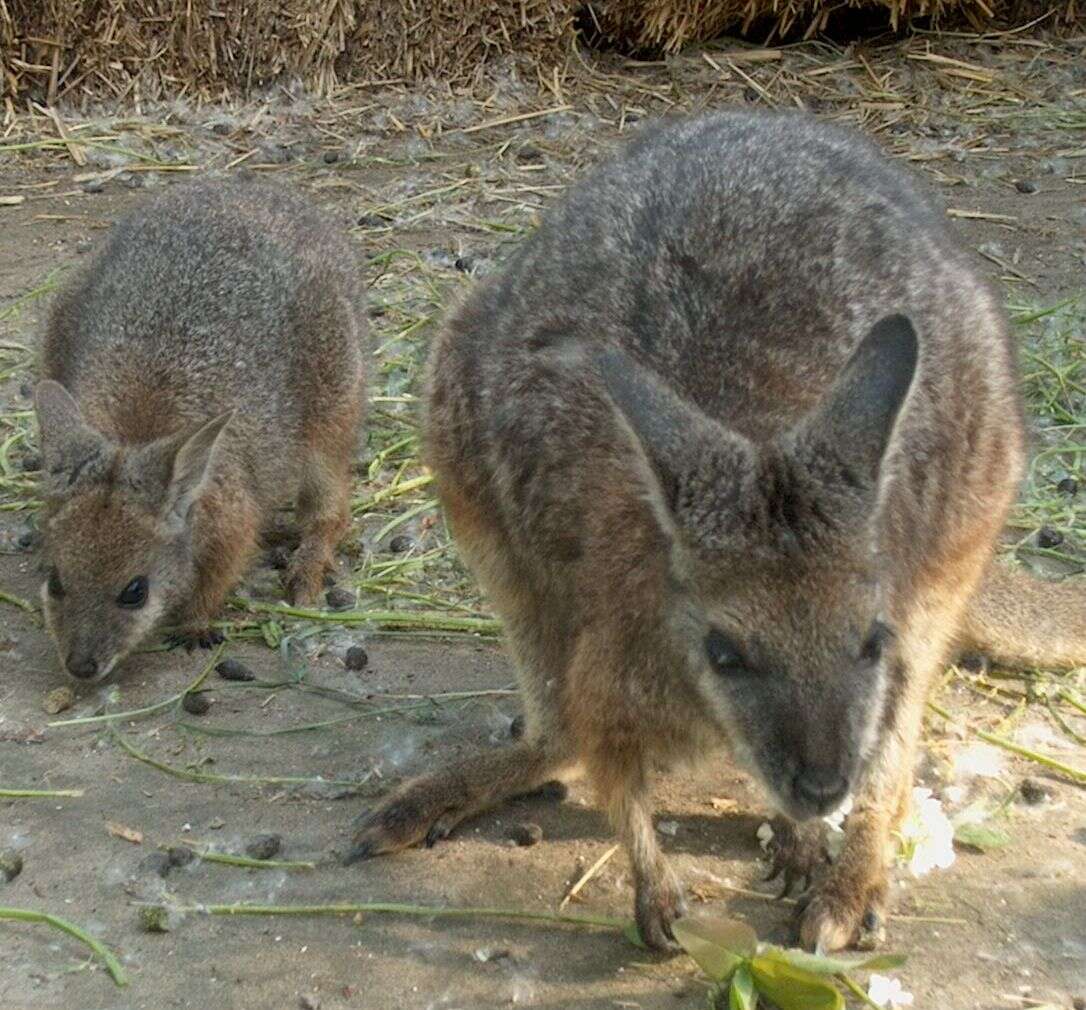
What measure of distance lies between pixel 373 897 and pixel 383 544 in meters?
2.12

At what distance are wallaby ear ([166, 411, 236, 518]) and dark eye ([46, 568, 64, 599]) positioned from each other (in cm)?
42

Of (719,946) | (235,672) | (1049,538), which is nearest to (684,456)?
(719,946)

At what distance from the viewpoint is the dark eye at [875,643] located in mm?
3002

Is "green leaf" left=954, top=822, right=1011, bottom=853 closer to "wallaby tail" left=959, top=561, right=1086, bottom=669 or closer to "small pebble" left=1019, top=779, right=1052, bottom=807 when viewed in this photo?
"small pebble" left=1019, top=779, right=1052, bottom=807

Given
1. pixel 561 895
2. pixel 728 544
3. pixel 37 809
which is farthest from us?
pixel 37 809

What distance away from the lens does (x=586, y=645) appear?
3.54 m

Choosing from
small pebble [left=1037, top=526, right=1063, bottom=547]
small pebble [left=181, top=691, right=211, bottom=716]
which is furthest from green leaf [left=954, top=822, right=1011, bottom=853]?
Result: small pebble [left=181, top=691, right=211, bottom=716]

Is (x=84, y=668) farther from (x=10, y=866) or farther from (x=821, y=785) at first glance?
(x=821, y=785)

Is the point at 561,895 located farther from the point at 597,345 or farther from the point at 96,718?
the point at 96,718

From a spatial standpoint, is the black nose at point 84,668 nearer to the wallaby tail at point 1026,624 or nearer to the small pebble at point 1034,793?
the wallaby tail at point 1026,624

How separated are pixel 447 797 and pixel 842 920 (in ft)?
3.37

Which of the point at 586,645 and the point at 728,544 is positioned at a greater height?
the point at 728,544

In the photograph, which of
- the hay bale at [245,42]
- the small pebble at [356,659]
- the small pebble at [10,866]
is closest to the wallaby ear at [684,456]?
the small pebble at [10,866]

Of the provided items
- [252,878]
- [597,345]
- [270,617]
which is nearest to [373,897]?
[252,878]
